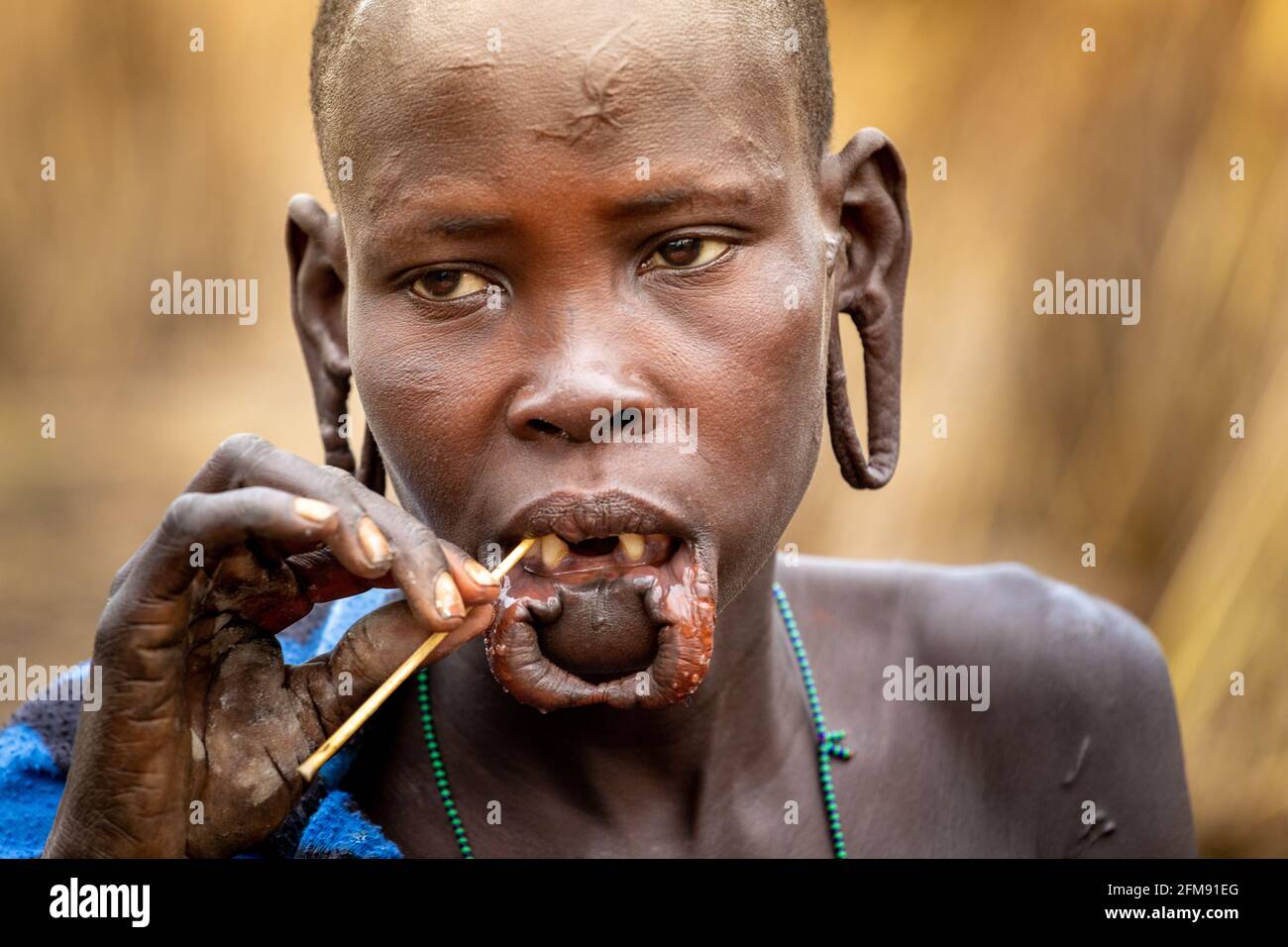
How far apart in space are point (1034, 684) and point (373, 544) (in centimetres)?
144

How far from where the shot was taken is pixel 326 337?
92.3 inches

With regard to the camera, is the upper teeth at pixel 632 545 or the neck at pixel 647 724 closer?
the upper teeth at pixel 632 545

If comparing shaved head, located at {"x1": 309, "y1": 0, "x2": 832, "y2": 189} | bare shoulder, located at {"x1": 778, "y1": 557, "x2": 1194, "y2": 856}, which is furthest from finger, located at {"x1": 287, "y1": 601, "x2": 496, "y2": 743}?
bare shoulder, located at {"x1": 778, "y1": 557, "x2": 1194, "y2": 856}

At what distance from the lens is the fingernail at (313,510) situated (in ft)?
Answer: 5.37

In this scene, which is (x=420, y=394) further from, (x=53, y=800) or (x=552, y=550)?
(x=53, y=800)

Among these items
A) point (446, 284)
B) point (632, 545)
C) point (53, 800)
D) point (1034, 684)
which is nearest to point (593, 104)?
point (446, 284)

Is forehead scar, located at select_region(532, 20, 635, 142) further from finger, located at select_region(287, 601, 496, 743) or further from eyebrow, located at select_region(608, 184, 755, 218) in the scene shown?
finger, located at select_region(287, 601, 496, 743)

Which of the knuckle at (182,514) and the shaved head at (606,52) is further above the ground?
the shaved head at (606,52)

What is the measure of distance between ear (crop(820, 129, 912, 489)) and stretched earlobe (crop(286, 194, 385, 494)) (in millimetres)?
693

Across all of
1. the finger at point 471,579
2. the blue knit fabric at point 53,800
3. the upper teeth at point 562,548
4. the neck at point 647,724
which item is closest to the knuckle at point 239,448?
the finger at point 471,579

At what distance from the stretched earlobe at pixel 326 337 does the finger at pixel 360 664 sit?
1.78 feet

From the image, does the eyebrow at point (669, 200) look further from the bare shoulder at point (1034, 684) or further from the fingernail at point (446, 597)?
the bare shoulder at point (1034, 684)
